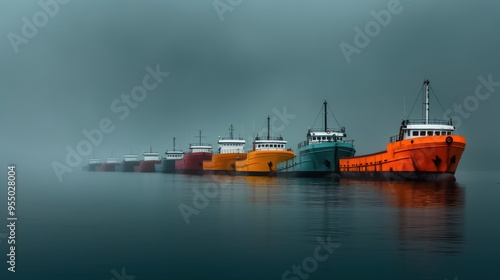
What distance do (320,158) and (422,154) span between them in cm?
2368

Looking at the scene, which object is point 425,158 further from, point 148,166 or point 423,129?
point 148,166

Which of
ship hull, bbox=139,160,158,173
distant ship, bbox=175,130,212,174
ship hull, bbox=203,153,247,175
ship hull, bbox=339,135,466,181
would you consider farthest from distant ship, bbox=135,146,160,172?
ship hull, bbox=339,135,466,181

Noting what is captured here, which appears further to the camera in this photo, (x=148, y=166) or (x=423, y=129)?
(x=148, y=166)

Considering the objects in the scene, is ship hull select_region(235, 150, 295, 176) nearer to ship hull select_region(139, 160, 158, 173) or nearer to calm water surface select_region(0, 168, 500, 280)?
calm water surface select_region(0, 168, 500, 280)

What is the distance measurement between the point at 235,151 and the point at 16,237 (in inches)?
4007

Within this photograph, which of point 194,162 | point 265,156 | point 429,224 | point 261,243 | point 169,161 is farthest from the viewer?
point 169,161

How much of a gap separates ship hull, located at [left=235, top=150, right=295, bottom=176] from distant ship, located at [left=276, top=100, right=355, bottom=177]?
170 cm

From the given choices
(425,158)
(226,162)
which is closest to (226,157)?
(226,162)

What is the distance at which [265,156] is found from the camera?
307 ft

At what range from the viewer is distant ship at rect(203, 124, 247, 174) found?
379 ft

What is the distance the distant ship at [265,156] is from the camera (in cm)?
9350

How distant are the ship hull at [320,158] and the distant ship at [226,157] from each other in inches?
1200

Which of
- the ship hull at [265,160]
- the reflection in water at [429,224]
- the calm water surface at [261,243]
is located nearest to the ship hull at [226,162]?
the ship hull at [265,160]

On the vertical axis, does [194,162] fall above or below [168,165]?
above
